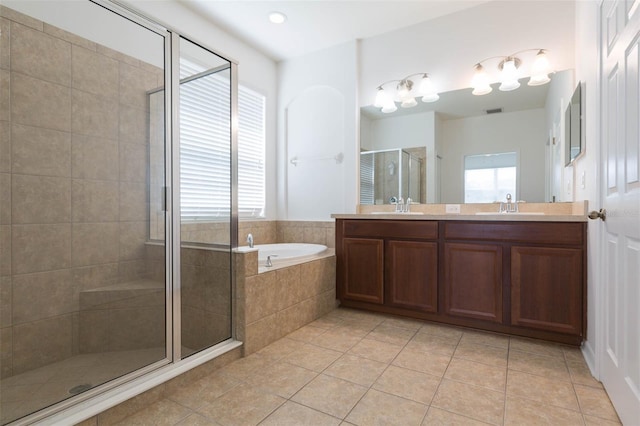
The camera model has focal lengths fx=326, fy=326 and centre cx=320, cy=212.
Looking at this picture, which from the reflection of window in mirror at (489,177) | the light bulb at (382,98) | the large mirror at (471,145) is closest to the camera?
the large mirror at (471,145)

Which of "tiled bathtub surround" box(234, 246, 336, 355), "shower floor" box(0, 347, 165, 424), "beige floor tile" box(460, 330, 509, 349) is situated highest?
"tiled bathtub surround" box(234, 246, 336, 355)

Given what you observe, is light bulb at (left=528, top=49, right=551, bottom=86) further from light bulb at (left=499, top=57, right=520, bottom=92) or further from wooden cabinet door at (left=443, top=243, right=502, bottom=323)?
wooden cabinet door at (left=443, top=243, right=502, bottom=323)

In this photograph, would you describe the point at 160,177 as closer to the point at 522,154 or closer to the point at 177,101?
the point at 177,101

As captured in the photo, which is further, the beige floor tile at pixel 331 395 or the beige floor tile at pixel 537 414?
the beige floor tile at pixel 331 395

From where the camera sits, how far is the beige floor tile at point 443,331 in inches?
90.4

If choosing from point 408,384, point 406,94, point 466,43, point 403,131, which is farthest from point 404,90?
point 408,384

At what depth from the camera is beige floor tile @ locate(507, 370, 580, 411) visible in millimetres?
1509

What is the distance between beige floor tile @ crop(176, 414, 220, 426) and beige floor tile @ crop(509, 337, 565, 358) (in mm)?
1845

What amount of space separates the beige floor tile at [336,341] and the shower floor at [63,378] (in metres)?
0.97

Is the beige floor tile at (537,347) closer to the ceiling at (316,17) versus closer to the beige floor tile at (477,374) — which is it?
the beige floor tile at (477,374)

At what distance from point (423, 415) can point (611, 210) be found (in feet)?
4.08

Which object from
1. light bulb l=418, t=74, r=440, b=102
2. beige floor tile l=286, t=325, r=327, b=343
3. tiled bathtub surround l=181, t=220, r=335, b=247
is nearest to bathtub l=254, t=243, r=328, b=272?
tiled bathtub surround l=181, t=220, r=335, b=247

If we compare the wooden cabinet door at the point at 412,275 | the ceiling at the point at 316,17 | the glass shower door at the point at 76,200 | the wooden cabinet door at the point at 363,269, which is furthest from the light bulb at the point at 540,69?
the glass shower door at the point at 76,200

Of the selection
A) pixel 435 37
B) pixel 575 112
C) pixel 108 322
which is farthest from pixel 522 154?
pixel 108 322
